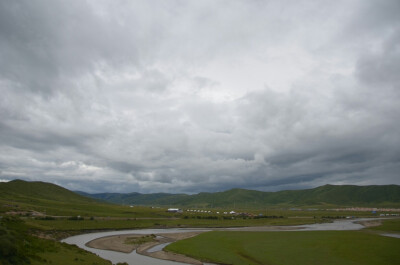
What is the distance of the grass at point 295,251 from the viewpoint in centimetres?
5322

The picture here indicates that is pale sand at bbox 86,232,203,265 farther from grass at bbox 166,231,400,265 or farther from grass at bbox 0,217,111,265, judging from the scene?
grass at bbox 0,217,111,265

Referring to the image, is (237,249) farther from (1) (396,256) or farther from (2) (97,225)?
(2) (97,225)

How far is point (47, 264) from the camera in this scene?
3659 centimetres

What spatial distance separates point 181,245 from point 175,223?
68.6 m


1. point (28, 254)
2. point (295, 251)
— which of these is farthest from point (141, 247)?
point (28, 254)

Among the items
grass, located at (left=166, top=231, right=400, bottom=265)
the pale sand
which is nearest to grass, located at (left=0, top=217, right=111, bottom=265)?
the pale sand

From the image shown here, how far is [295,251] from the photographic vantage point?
199 feet

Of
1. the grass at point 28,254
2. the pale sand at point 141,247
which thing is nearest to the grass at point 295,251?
the pale sand at point 141,247

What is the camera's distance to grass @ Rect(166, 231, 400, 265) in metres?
53.2

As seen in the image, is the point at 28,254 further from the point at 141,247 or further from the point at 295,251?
the point at 295,251

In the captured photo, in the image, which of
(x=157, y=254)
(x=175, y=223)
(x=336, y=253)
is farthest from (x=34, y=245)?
(x=175, y=223)

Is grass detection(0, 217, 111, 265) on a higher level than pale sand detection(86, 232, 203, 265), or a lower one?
higher

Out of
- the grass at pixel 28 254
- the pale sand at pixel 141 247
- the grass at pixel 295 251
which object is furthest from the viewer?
the pale sand at pixel 141 247

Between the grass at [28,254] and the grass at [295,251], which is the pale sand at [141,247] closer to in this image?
the grass at [295,251]
